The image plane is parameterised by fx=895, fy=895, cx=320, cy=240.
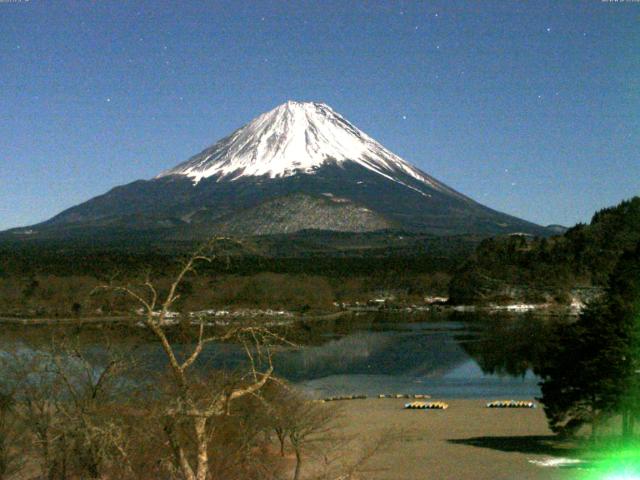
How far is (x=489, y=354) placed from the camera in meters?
46.3

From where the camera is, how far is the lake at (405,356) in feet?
113

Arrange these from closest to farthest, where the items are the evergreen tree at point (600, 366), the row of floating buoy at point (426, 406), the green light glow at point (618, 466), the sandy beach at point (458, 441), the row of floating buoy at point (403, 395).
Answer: the green light glow at point (618, 466), the sandy beach at point (458, 441), the evergreen tree at point (600, 366), the row of floating buoy at point (426, 406), the row of floating buoy at point (403, 395)

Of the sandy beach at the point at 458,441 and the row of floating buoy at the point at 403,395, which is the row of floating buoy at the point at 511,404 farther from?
the row of floating buoy at the point at 403,395

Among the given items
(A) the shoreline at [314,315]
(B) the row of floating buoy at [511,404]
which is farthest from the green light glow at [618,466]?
(A) the shoreline at [314,315]

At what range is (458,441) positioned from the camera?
23.0 m

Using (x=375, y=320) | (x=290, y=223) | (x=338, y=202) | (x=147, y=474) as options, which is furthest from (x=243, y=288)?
(x=338, y=202)

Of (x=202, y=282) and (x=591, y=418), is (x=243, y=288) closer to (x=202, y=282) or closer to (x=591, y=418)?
(x=202, y=282)

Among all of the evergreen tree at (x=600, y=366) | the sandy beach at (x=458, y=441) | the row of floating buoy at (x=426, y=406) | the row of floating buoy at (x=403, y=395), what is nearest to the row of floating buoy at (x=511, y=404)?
the sandy beach at (x=458, y=441)

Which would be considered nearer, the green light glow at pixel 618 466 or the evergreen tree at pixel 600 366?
the green light glow at pixel 618 466

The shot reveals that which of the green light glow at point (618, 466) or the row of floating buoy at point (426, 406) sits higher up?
the green light glow at point (618, 466)

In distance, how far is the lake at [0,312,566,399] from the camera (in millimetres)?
34469

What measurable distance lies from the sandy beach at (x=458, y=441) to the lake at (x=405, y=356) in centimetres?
389

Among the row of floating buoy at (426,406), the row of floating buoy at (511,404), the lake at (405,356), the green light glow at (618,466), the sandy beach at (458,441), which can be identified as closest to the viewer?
the green light glow at (618,466)

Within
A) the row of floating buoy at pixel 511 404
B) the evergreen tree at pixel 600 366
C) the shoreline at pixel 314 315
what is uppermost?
the evergreen tree at pixel 600 366
